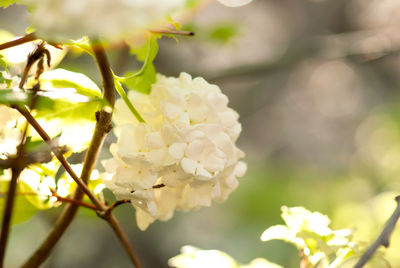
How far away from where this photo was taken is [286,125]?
283cm

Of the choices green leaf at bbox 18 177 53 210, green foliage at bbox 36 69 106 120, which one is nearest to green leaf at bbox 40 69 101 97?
green foliage at bbox 36 69 106 120

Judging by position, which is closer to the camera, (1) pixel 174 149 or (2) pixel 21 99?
(2) pixel 21 99

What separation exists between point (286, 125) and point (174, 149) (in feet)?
8.26

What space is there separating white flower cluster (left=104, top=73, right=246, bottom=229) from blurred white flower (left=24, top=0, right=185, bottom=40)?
151mm

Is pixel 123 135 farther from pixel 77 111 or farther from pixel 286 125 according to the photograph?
pixel 286 125

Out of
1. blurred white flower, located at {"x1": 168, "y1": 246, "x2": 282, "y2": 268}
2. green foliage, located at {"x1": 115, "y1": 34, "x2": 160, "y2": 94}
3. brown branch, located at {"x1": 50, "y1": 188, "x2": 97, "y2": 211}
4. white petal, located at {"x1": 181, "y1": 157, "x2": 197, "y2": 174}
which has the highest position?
green foliage, located at {"x1": 115, "y1": 34, "x2": 160, "y2": 94}

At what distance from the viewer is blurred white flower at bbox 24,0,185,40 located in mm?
230

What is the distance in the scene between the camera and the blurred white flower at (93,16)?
230 millimetres

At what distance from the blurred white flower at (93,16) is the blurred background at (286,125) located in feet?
1.33

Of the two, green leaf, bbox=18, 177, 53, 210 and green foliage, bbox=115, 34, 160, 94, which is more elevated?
green foliage, bbox=115, 34, 160, 94

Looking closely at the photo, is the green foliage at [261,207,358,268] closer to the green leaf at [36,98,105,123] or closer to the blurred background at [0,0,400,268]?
the green leaf at [36,98,105,123]

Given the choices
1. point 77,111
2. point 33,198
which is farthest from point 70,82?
point 33,198

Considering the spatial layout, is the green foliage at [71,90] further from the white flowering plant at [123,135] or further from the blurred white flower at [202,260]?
the blurred white flower at [202,260]

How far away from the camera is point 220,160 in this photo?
0.39 metres
